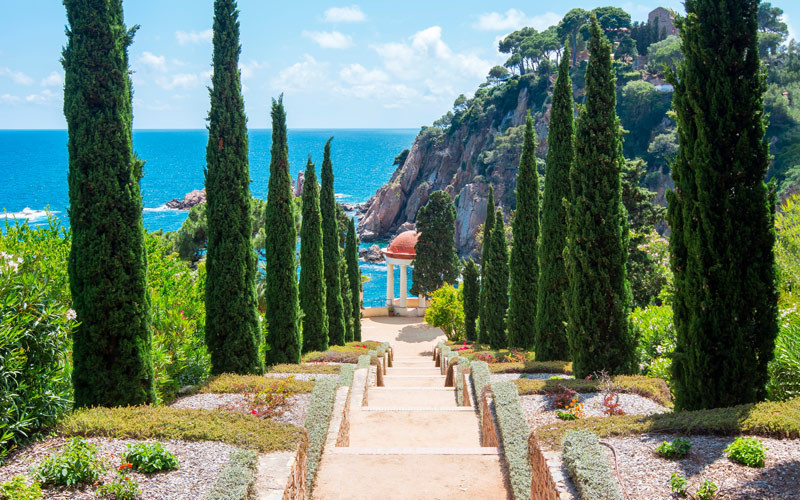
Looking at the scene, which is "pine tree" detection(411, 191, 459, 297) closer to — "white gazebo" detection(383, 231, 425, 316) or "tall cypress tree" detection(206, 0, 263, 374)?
"white gazebo" detection(383, 231, 425, 316)

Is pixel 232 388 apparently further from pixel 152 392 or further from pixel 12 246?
pixel 12 246

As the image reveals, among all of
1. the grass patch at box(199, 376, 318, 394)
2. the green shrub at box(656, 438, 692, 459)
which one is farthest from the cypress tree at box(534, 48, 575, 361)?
the green shrub at box(656, 438, 692, 459)

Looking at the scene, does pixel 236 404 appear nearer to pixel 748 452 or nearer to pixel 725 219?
pixel 748 452

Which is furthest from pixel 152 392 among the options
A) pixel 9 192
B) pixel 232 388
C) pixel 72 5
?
pixel 9 192

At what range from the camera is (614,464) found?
5578 mm

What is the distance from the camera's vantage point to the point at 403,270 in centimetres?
4128

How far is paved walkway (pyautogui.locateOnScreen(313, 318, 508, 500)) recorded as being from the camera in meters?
6.95

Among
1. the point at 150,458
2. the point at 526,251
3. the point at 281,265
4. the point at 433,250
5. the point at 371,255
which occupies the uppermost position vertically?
the point at 526,251

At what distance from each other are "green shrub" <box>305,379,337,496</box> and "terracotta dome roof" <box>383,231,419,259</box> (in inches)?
1239

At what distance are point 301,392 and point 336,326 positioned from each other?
12.6 m

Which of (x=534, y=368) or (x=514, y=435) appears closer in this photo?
(x=514, y=435)

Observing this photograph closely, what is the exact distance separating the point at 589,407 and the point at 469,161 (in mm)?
79851

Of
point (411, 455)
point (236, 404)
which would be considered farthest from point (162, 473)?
point (411, 455)

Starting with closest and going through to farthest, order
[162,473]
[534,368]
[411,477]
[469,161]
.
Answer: [162,473] < [411,477] < [534,368] < [469,161]
